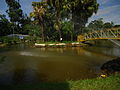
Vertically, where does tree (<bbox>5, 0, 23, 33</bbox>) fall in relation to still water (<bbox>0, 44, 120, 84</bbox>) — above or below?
above

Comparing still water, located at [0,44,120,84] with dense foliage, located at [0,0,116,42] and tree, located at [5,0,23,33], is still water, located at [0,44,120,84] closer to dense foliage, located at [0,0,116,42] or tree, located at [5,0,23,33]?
dense foliage, located at [0,0,116,42]

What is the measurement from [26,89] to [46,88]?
796 mm

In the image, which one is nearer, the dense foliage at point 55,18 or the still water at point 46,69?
the still water at point 46,69

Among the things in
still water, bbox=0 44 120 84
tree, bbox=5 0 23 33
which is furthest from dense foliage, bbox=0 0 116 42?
still water, bbox=0 44 120 84

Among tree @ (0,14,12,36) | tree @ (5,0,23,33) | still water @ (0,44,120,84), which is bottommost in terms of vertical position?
still water @ (0,44,120,84)

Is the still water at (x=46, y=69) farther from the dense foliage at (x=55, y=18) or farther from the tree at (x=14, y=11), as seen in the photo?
the tree at (x=14, y=11)

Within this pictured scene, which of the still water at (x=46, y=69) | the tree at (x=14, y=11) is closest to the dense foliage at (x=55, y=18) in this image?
the tree at (x=14, y=11)

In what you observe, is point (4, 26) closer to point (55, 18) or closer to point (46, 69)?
point (55, 18)

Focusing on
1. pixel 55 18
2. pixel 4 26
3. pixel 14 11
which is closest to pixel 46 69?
pixel 55 18

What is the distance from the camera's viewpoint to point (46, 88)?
4035 mm

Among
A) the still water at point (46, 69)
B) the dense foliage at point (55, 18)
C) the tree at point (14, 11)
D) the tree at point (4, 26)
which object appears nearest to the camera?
the still water at point (46, 69)

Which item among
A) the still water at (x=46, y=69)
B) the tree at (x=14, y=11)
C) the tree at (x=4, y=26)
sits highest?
the tree at (x=14, y=11)

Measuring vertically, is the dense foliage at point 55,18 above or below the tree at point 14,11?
below

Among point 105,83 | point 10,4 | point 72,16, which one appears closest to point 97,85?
point 105,83
